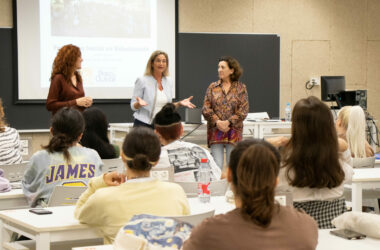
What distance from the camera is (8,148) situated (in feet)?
13.9

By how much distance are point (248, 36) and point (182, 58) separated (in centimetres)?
114

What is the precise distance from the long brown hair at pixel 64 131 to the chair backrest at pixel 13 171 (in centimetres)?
55

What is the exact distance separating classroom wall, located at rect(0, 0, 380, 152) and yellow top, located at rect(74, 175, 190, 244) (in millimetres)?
6354

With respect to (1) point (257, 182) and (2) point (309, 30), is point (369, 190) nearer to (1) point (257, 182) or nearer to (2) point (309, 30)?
(1) point (257, 182)

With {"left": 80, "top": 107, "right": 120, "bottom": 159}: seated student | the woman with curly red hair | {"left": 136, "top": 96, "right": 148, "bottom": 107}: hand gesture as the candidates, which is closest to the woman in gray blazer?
{"left": 136, "top": 96, "right": 148, "bottom": 107}: hand gesture

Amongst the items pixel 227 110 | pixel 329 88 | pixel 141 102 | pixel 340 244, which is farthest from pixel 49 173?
pixel 329 88

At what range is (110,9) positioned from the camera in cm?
808

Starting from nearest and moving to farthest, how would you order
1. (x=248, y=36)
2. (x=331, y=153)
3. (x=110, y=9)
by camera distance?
(x=331, y=153) → (x=110, y=9) → (x=248, y=36)

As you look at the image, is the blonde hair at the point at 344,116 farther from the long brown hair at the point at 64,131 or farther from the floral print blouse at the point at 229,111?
the long brown hair at the point at 64,131

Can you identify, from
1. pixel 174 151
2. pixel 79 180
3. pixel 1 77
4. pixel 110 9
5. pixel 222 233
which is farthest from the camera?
pixel 110 9

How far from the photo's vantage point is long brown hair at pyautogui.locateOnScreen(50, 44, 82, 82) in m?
5.36

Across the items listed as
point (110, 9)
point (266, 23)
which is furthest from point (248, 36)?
point (110, 9)

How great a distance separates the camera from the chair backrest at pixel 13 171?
153 inches

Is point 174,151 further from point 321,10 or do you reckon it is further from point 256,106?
point 321,10
